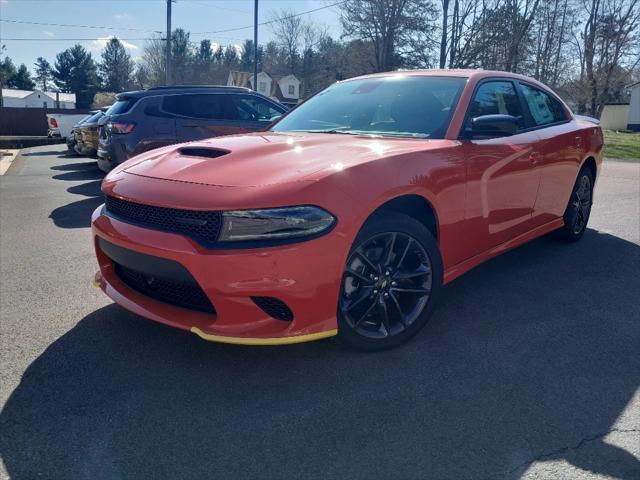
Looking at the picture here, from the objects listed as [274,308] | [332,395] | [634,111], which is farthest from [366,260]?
[634,111]

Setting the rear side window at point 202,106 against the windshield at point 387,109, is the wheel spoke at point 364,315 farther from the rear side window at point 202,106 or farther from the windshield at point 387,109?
the rear side window at point 202,106

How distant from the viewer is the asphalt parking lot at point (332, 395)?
7.18ft

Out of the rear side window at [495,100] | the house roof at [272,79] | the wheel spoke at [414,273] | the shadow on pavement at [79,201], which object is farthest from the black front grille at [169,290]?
the house roof at [272,79]

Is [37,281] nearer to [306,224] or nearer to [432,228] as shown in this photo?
[306,224]

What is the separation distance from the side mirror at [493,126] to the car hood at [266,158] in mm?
252

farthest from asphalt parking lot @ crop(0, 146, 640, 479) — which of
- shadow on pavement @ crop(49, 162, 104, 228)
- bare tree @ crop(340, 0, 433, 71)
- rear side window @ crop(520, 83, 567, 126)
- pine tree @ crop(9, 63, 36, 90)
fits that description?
pine tree @ crop(9, 63, 36, 90)

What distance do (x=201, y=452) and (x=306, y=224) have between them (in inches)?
43.2

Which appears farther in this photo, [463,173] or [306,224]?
[463,173]

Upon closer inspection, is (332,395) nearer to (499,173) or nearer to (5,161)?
(499,173)

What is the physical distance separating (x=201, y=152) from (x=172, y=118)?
19.0ft

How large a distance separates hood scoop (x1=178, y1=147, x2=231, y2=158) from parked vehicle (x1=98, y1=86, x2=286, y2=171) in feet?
17.2

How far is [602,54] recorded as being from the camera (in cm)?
3766

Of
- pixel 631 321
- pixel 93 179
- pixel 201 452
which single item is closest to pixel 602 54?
pixel 93 179

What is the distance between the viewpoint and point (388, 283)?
10.1ft
